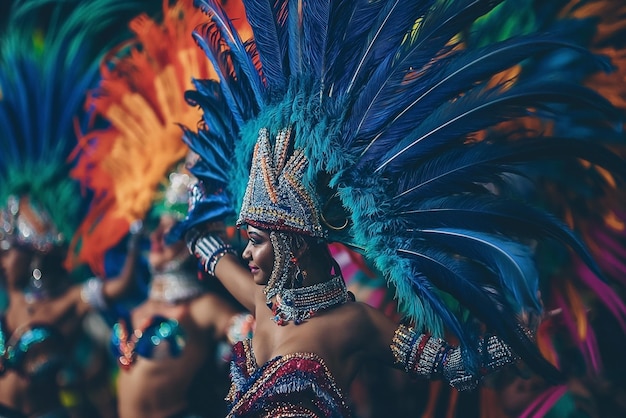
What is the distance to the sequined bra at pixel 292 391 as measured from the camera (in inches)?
84.7

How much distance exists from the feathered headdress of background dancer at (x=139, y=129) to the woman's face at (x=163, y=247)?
0.23ft

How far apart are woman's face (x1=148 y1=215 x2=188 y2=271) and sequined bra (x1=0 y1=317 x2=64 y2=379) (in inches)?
28.1

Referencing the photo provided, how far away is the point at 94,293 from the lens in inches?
142

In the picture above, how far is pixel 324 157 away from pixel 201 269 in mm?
751

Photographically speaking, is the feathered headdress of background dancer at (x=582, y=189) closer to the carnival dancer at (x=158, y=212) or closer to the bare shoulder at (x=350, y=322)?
the bare shoulder at (x=350, y=322)

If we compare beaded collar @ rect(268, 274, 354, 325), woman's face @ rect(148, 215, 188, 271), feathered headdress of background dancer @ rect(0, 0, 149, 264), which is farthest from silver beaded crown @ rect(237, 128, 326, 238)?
feathered headdress of background dancer @ rect(0, 0, 149, 264)

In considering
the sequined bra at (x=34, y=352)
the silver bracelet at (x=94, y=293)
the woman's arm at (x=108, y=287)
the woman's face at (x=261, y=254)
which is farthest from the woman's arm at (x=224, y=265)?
the sequined bra at (x=34, y=352)

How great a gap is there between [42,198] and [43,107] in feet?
1.47

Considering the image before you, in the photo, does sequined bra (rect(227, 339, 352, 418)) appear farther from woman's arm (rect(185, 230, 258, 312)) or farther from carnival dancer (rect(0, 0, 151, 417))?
carnival dancer (rect(0, 0, 151, 417))

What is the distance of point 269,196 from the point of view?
2.22 meters

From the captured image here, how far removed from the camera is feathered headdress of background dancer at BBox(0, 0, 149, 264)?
A: 12.1 feet

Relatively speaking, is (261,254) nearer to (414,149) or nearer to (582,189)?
(414,149)

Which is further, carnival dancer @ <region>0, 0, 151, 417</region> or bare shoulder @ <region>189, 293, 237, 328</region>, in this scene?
carnival dancer @ <region>0, 0, 151, 417</region>

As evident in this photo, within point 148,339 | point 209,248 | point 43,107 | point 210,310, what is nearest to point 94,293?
point 148,339
